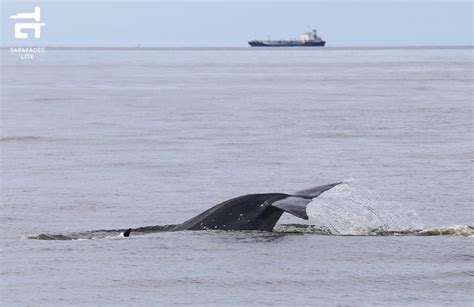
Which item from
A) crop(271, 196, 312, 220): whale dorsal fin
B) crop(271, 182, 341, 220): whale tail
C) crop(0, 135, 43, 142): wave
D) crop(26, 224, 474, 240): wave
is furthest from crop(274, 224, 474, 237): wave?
crop(0, 135, 43, 142): wave

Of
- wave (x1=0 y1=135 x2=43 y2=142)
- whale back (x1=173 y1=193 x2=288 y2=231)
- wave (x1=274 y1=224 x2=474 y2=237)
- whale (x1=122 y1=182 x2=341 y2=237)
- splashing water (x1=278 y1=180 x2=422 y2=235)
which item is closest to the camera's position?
whale (x1=122 y1=182 x2=341 y2=237)

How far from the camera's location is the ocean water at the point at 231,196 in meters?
9.43

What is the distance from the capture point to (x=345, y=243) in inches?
442

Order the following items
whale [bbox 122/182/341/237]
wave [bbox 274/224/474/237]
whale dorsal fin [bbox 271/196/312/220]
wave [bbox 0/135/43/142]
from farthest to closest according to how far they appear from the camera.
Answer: wave [bbox 0/135/43/142]
wave [bbox 274/224/474/237]
whale [bbox 122/182/341/237]
whale dorsal fin [bbox 271/196/312/220]

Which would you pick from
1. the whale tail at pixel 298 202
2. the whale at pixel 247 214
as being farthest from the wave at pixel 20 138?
the whale tail at pixel 298 202

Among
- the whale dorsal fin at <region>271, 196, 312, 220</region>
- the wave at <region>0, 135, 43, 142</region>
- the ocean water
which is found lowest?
the wave at <region>0, 135, 43, 142</region>

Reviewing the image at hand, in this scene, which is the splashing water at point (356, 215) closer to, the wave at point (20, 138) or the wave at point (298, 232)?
the wave at point (298, 232)

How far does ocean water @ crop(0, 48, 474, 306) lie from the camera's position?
9430 millimetres

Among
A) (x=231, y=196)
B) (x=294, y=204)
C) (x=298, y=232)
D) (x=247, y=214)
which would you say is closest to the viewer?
(x=294, y=204)

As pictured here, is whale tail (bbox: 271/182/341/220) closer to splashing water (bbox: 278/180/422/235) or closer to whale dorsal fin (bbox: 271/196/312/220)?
whale dorsal fin (bbox: 271/196/312/220)

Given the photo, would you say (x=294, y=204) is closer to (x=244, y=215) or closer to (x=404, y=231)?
(x=244, y=215)

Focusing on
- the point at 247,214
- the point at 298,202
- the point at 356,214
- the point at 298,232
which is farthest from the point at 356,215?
the point at 298,202

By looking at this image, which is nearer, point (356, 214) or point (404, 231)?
point (404, 231)

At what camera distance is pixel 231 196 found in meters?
15.4
